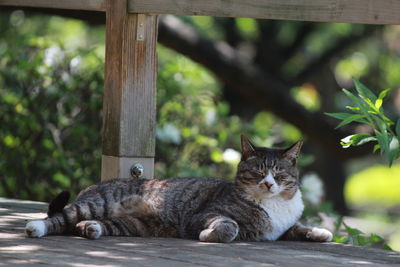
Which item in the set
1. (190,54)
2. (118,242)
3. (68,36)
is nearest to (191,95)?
(190,54)

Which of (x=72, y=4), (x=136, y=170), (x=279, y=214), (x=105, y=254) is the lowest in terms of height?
(x=105, y=254)

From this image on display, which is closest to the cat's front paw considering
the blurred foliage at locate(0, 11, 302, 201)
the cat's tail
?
the cat's tail

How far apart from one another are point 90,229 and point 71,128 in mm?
2882

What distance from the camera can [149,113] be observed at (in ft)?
15.9

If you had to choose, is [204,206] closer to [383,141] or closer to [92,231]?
[92,231]

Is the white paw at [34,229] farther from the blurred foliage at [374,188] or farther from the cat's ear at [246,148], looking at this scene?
the blurred foliage at [374,188]

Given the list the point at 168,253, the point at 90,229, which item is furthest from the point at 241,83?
the point at 168,253

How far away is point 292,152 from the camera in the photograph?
459 cm

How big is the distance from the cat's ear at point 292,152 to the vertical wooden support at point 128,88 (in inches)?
34.9

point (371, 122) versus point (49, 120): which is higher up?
point (49, 120)

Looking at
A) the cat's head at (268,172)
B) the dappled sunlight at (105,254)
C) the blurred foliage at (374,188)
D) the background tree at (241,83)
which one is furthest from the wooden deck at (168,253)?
the blurred foliage at (374,188)

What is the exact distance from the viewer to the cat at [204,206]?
435cm

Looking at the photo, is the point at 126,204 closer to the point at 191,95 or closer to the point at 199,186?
the point at 199,186

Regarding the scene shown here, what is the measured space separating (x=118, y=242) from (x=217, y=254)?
60 centimetres
